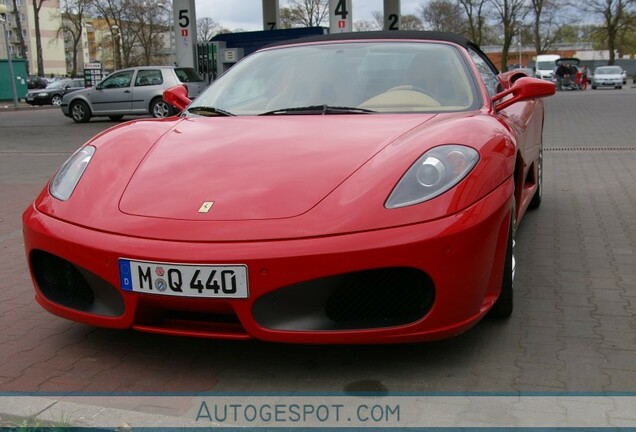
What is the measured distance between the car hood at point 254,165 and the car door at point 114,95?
16.5m

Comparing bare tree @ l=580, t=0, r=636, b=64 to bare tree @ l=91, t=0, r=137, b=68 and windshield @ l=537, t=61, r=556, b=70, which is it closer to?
windshield @ l=537, t=61, r=556, b=70

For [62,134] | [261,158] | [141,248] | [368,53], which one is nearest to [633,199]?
[368,53]

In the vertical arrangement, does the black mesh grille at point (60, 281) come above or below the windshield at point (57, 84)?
below

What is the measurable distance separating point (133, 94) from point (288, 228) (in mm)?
17253

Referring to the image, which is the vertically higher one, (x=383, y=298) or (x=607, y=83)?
(x=607, y=83)

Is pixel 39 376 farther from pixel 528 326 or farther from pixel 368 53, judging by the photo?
pixel 368 53

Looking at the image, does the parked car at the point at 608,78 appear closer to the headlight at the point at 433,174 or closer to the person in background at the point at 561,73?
the person in background at the point at 561,73

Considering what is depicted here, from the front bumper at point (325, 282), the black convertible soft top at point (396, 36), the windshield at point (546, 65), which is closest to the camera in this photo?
the front bumper at point (325, 282)

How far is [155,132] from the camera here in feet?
10.5

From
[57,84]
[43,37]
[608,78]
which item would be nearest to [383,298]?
[57,84]

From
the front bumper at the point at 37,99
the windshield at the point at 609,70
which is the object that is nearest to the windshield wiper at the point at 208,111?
the front bumper at the point at 37,99

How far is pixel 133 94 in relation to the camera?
18.6 meters

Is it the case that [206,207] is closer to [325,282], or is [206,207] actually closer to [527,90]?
[325,282]

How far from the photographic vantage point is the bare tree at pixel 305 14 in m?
63.4
